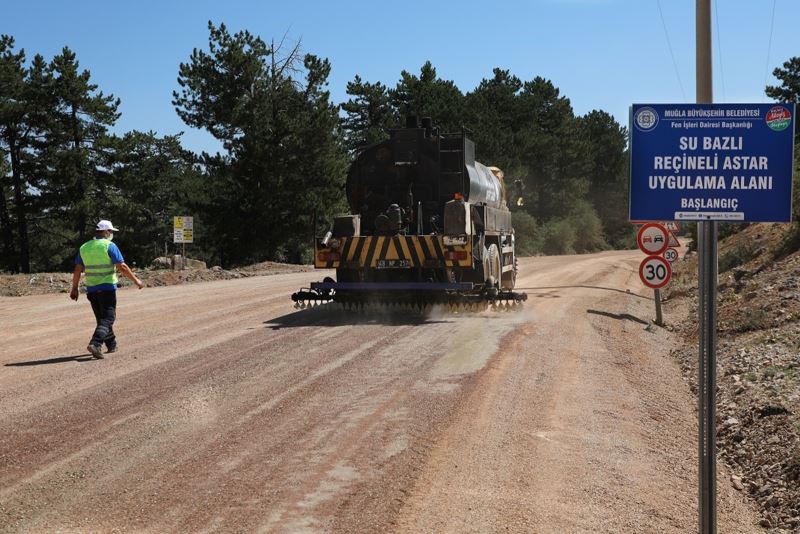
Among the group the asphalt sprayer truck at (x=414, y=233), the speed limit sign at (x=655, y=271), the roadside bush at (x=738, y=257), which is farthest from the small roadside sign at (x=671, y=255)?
the roadside bush at (x=738, y=257)

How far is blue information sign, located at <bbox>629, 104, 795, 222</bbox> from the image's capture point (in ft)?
14.4

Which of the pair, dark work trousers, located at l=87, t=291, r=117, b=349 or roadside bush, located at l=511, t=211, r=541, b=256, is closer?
dark work trousers, located at l=87, t=291, r=117, b=349

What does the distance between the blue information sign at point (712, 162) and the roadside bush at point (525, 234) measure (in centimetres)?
6192

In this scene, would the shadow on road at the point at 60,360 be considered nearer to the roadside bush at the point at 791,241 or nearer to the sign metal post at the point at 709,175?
the sign metal post at the point at 709,175

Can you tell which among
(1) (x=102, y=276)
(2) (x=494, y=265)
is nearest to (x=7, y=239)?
(2) (x=494, y=265)

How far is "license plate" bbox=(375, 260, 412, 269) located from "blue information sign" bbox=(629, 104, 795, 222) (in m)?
10.8

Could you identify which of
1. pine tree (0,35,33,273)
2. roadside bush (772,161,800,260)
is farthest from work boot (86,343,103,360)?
pine tree (0,35,33,273)

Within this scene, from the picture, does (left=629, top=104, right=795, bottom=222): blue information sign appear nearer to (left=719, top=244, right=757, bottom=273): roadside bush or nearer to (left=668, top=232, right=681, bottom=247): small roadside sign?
(left=668, top=232, right=681, bottom=247): small roadside sign

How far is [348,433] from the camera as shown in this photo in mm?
7047

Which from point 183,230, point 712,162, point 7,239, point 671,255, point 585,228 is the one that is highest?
point 585,228

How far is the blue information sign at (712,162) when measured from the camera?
14.4 feet

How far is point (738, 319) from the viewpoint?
14070 mm

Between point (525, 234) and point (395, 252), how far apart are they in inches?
2143

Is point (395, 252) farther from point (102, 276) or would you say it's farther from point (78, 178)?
point (78, 178)
